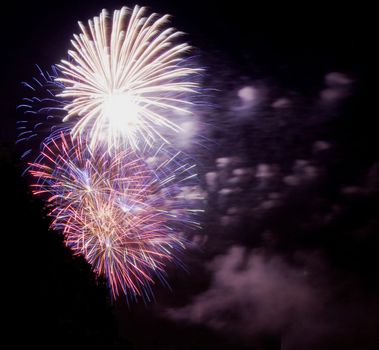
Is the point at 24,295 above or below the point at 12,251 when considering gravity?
below

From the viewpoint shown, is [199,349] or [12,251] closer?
[12,251]

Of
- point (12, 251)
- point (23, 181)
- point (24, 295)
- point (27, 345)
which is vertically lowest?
point (27, 345)

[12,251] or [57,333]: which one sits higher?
[12,251]

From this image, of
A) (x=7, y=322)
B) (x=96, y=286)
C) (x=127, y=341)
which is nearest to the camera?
(x=7, y=322)

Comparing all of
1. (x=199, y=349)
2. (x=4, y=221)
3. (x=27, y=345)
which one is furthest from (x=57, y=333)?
(x=199, y=349)

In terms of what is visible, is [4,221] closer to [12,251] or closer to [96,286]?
[12,251]

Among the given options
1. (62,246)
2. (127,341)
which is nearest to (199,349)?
(127,341)

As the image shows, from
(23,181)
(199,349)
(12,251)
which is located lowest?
(12,251)

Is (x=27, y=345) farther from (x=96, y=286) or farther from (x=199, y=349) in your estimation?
(x=199, y=349)

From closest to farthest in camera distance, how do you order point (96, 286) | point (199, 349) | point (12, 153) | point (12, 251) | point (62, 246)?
1. point (12, 251)
2. point (12, 153)
3. point (62, 246)
4. point (96, 286)
5. point (199, 349)
